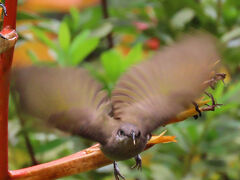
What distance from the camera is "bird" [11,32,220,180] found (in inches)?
12.4

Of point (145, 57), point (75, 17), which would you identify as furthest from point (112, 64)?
point (75, 17)

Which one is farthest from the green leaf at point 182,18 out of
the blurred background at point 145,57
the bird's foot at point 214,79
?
the bird's foot at point 214,79

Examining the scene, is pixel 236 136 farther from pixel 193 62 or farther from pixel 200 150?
pixel 193 62

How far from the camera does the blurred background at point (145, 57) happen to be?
71cm

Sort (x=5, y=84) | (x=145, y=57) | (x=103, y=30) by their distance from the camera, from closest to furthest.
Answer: (x=5, y=84)
(x=145, y=57)
(x=103, y=30)

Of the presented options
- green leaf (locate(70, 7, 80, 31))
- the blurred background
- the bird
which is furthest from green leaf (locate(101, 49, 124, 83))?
the bird

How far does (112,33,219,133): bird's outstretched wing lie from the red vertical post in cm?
→ 10

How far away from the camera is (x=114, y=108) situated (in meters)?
0.39

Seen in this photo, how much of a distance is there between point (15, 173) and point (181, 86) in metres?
0.16

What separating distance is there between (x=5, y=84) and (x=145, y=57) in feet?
1.28

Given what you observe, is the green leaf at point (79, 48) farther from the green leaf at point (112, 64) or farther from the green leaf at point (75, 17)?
the green leaf at point (75, 17)

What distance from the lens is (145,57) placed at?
68cm

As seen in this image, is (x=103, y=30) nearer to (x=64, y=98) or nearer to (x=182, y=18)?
(x=182, y=18)

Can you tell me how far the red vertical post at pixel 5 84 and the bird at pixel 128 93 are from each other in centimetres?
1
